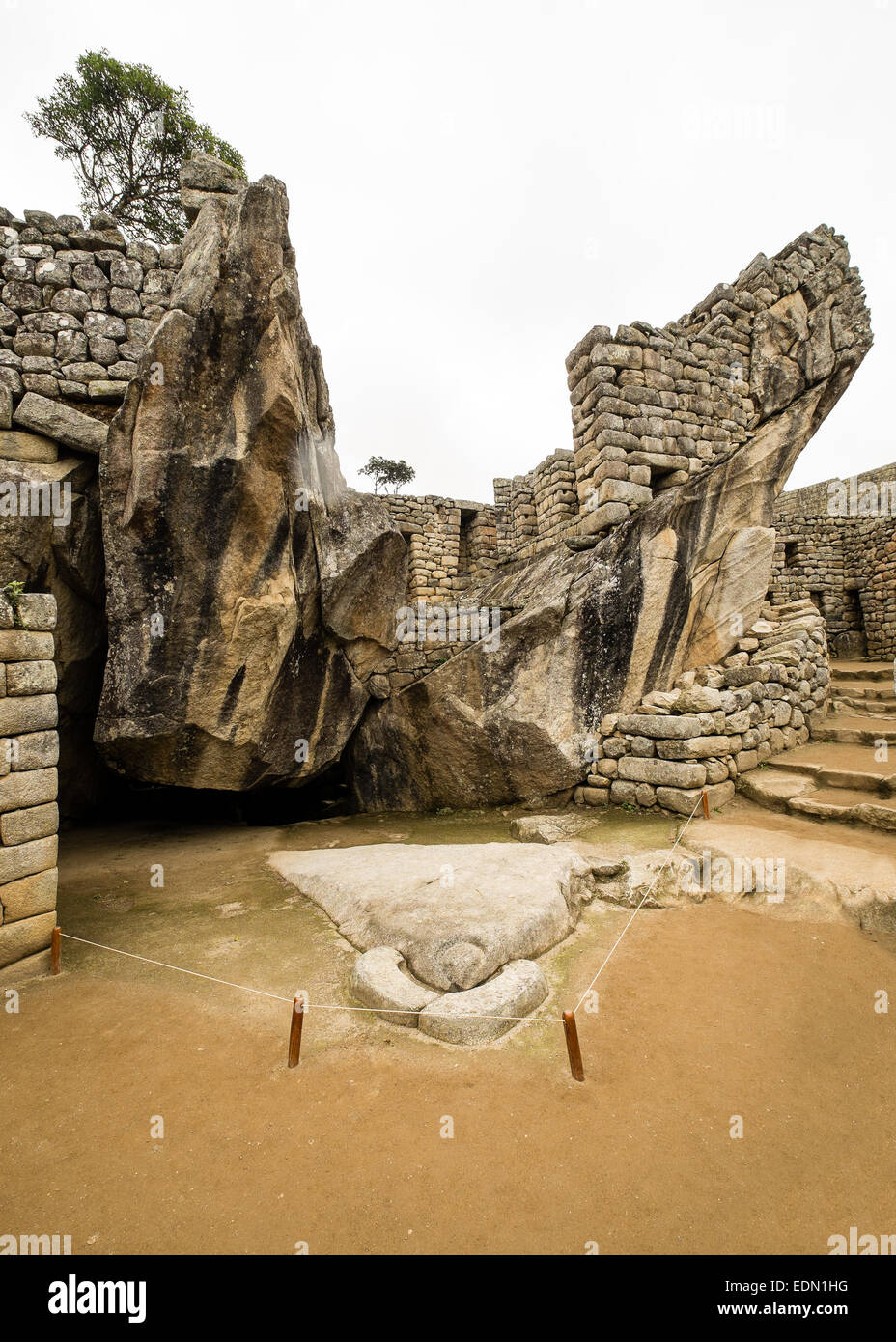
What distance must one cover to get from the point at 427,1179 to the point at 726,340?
10007 millimetres

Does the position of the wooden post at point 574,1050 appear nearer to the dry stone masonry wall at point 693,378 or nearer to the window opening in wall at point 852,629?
the dry stone masonry wall at point 693,378

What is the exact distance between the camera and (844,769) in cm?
664

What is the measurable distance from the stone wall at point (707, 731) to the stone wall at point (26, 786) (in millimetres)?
5735

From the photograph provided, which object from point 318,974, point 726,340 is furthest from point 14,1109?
point 726,340

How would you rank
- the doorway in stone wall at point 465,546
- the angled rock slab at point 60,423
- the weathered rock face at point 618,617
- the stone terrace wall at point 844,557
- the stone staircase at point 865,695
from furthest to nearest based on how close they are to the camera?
the stone terrace wall at point 844,557 → the doorway in stone wall at point 465,546 → the stone staircase at point 865,695 → the weathered rock face at point 618,617 → the angled rock slab at point 60,423

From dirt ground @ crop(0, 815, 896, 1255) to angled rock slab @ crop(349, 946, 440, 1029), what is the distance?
0.31 ft

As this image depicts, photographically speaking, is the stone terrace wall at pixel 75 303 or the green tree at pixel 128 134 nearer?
the stone terrace wall at pixel 75 303

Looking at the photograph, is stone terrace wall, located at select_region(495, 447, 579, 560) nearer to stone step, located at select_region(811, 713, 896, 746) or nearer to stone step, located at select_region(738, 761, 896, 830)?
stone step, located at select_region(738, 761, 896, 830)

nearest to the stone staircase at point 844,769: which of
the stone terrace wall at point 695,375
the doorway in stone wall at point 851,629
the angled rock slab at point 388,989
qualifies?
the stone terrace wall at point 695,375

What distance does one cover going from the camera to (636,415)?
7836mm

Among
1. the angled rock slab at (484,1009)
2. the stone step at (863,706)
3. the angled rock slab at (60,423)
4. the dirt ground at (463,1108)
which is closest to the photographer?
the dirt ground at (463,1108)

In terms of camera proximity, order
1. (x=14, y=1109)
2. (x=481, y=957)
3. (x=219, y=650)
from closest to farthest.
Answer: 1. (x=14, y=1109)
2. (x=481, y=957)
3. (x=219, y=650)

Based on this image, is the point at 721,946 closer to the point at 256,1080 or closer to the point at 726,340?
the point at 256,1080

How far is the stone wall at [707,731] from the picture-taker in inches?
265
